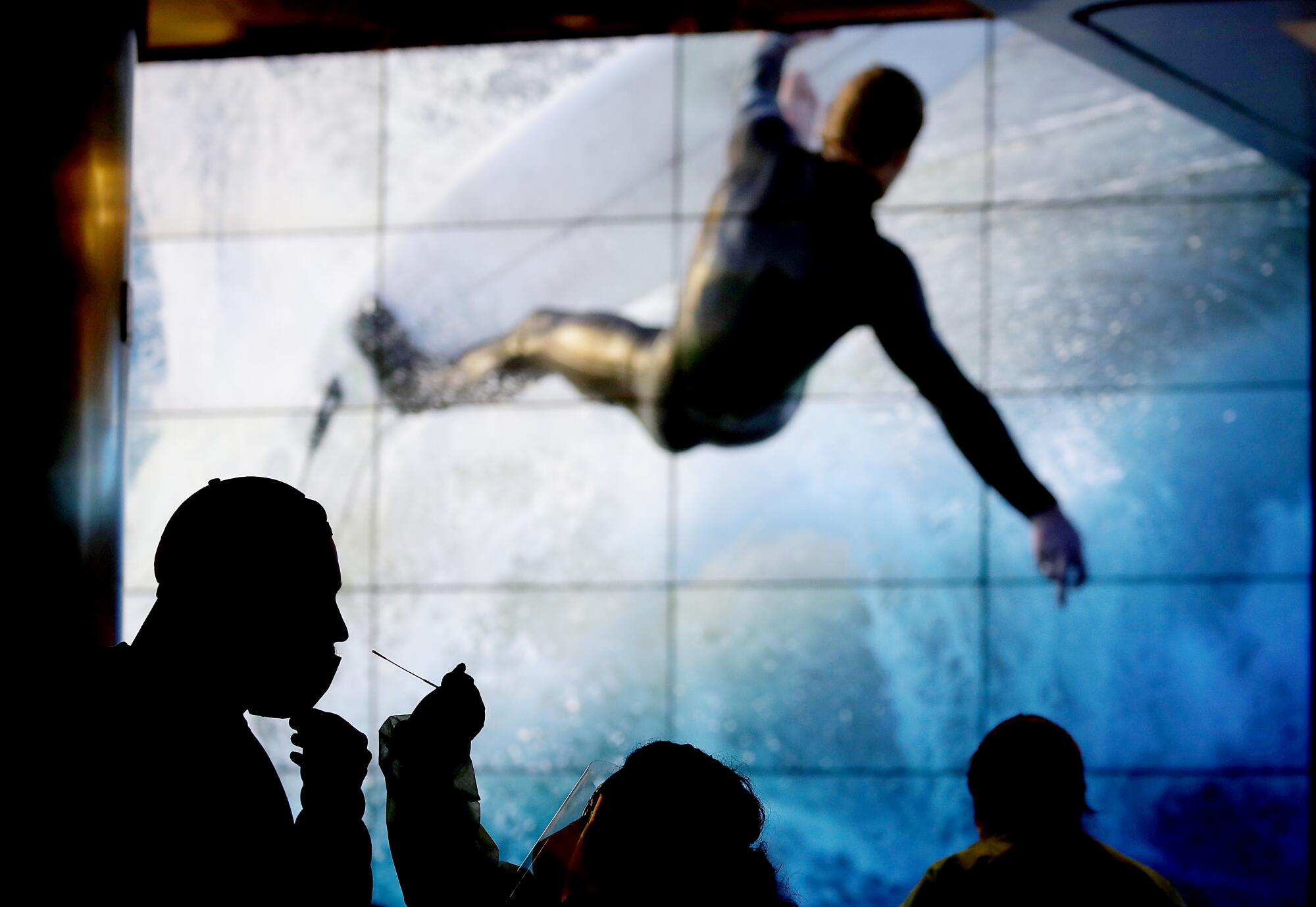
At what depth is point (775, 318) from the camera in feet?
14.5

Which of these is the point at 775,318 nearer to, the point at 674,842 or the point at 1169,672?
the point at 1169,672

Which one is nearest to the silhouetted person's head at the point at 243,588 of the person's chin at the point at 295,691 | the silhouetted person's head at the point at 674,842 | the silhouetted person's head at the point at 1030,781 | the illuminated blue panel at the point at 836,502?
the person's chin at the point at 295,691

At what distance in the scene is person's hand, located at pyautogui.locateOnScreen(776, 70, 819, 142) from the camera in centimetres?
445

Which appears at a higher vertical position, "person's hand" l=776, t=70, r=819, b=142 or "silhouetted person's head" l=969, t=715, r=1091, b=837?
"person's hand" l=776, t=70, r=819, b=142

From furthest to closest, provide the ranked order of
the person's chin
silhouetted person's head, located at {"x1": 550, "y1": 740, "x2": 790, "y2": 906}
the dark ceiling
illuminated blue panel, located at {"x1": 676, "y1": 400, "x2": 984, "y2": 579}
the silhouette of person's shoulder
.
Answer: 1. illuminated blue panel, located at {"x1": 676, "y1": 400, "x2": 984, "y2": 579}
2. the dark ceiling
3. the silhouette of person's shoulder
4. the person's chin
5. silhouetted person's head, located at {"x1": 550, "y1": 740, "x2": 790, "y2": 906}

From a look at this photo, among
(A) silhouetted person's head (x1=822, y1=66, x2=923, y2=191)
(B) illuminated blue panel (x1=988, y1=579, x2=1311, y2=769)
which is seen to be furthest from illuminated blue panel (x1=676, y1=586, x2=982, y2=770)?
(A) silhouetted person's head (x1=822, y1=66, x2=923, y2=191)

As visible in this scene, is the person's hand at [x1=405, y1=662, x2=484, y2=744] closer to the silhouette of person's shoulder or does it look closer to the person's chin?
the person's chin

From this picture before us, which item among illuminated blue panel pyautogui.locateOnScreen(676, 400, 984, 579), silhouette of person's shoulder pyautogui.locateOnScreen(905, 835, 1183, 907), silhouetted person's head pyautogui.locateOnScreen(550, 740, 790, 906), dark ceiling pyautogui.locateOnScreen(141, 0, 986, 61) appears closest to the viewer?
silhouetted person's head pyautogui.locateOnScreen(550, 740, 790, 906)

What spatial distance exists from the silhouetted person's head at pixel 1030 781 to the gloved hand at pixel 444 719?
0.88 meters

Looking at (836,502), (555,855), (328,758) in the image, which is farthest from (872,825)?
(328,758)

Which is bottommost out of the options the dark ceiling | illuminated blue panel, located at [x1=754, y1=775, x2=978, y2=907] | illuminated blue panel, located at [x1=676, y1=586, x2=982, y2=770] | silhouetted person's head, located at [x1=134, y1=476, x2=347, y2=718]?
illuminated blue panel, located at [x1=754, y1=775, x2=978, y2=907]

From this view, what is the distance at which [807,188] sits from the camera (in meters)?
4.46

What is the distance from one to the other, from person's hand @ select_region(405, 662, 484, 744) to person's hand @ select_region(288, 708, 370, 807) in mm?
84

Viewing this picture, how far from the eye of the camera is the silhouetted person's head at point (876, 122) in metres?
4.44
